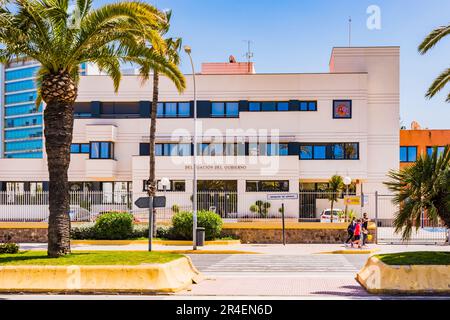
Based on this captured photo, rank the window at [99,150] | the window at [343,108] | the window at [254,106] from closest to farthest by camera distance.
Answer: the window at [343,108], the window at [99,150], the window at [254,106]

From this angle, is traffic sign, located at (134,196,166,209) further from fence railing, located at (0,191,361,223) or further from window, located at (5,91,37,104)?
window, located at (5,91,37,104)

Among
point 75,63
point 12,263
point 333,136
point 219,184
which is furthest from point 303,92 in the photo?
point 12,263

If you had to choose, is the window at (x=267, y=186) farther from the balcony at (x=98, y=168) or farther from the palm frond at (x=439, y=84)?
the palm frond at (x=439, y=84)

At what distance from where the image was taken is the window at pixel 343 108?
1975 inches

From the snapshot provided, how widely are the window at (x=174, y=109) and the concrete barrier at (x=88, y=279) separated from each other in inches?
1426

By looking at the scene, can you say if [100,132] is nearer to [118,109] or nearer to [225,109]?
[118,109]

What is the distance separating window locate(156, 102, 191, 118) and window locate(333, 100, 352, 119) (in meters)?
11.7

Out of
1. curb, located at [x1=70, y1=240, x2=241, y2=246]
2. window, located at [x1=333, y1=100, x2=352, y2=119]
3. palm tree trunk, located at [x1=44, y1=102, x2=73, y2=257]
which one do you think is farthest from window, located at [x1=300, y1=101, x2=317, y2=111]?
palm tree trunk, located at [x1=44, y1=102, x2=73, y2=257]

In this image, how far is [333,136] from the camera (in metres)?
50.0

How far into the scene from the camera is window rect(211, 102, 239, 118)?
167 feet

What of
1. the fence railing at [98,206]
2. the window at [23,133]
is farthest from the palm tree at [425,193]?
the window at [23,133]

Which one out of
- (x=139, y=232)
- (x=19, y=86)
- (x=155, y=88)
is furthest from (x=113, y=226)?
(x=19, y=86)
